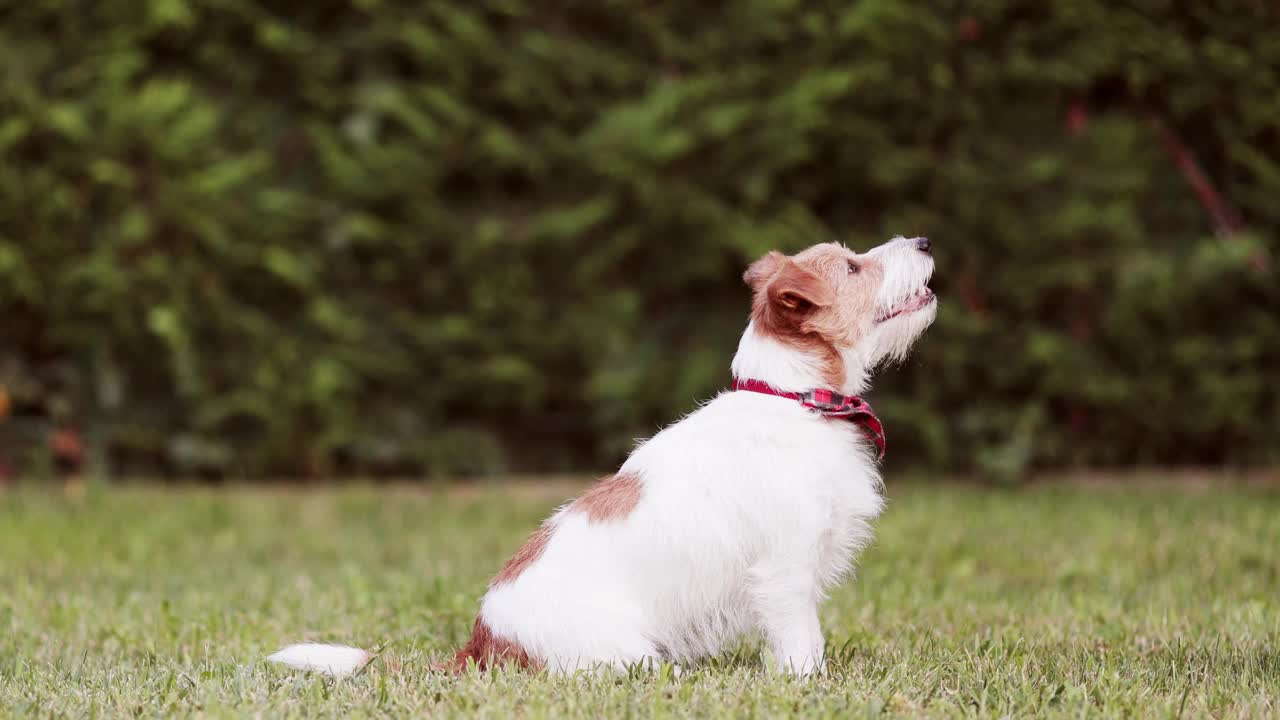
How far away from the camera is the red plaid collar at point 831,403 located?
374 cm

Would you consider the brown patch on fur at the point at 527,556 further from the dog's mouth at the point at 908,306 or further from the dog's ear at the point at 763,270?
Result: the dog's mouth at the point at 908,306

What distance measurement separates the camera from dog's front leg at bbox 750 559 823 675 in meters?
3.57

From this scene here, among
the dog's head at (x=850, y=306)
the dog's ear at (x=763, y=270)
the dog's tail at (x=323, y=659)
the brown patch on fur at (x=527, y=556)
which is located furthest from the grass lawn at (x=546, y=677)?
the dog's ear at (x=763, y=270)

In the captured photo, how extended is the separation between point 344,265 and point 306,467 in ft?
4.87

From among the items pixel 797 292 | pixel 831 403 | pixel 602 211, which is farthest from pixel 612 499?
pixel 602 211

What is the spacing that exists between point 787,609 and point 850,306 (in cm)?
95

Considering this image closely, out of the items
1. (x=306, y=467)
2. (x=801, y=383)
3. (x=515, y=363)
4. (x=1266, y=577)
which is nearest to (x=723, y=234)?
(x=515, y=363)

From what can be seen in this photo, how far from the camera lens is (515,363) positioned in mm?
8922

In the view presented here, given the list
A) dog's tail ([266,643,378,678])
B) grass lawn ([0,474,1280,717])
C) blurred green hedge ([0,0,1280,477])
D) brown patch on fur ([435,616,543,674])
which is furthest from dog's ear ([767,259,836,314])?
blurred green hedge ([0,0,1280,477])

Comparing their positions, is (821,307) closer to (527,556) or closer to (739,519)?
(739,519)

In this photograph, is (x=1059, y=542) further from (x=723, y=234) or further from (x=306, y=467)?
(x=306, y=467)

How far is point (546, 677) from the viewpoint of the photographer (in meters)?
3.56

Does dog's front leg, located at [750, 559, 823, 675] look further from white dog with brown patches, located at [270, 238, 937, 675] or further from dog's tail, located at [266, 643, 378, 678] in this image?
dog's tail, located at [266, 643, 378, 678]

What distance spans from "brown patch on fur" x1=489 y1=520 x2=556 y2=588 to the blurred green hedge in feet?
16.6
